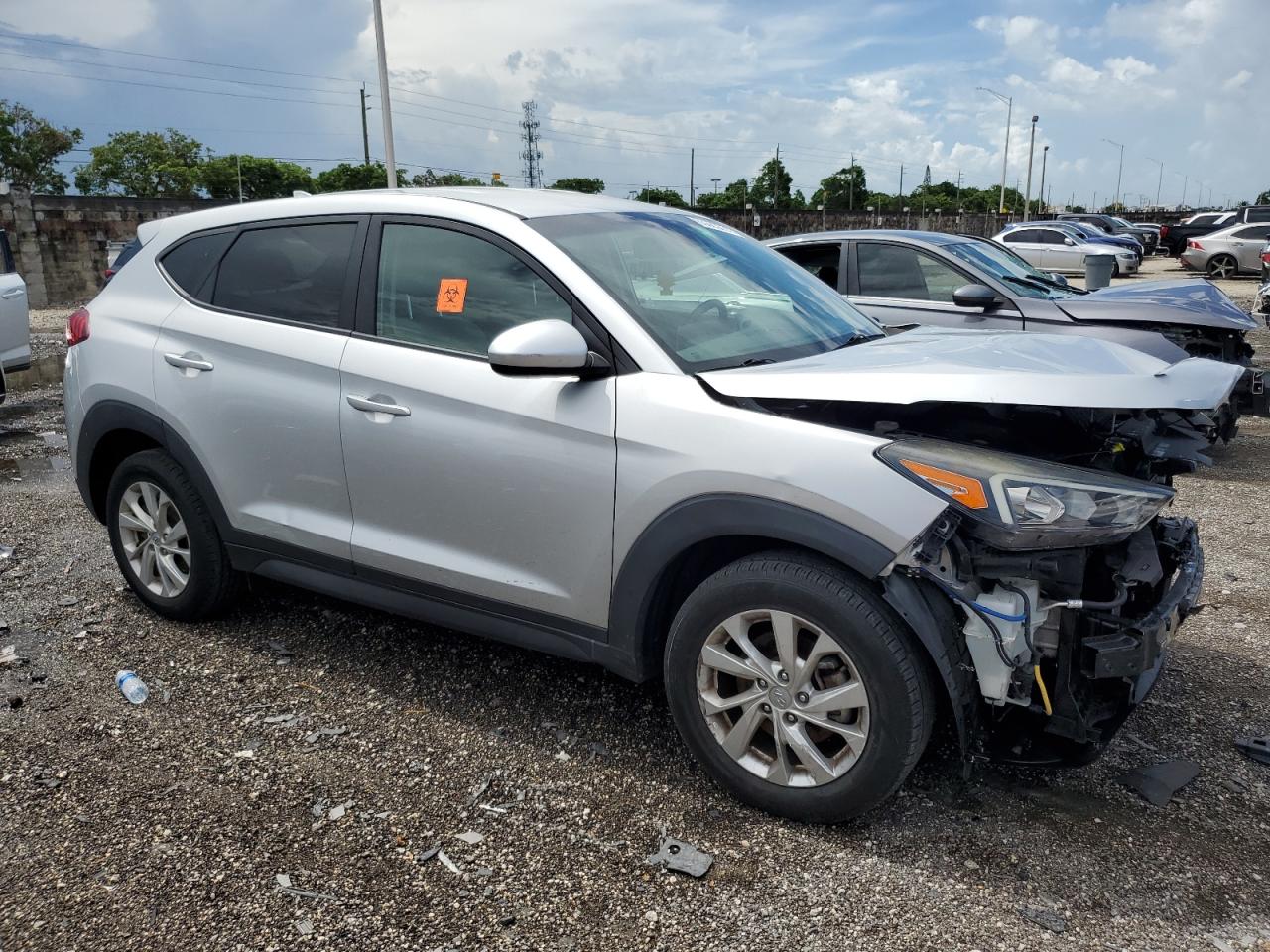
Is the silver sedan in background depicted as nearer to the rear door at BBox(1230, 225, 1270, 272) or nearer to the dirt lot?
the rear door at BBox(1230, 225, 1270, 272)

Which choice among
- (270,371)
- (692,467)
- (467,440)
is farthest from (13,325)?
(692,467)

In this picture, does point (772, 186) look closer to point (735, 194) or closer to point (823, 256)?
point (735, 194)

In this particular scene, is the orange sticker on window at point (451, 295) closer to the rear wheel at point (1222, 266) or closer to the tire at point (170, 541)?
the tire at point (170, 541)

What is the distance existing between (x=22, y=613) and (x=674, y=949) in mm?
3761

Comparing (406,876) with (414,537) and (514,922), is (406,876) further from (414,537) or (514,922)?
(414,537)

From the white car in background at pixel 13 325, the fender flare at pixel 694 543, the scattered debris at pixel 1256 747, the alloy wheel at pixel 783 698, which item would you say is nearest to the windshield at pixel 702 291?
the fender flare at pixel 694 543

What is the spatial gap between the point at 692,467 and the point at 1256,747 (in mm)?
2248

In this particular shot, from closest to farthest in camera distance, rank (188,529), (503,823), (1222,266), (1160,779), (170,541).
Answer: (503,823) < (1160,779) < (188,529) < (170,541) < (1222,266)

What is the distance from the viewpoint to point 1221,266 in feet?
85.3

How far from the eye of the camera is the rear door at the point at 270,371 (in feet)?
12.2

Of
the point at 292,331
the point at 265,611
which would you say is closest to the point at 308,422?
the point at 292,331

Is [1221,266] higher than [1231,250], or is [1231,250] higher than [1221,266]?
[1231,250]

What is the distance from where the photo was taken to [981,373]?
279cm

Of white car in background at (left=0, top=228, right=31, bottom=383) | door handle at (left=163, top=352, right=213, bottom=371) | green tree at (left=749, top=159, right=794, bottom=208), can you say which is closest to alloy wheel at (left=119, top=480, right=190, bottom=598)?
door handle at (left=163, top=352, right=213, bottom=371)
